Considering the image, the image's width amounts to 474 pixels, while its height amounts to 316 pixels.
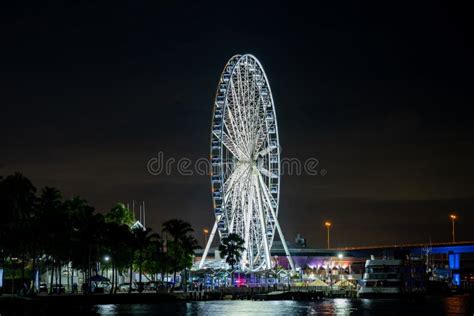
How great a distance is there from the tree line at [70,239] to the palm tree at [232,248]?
21.9 feet

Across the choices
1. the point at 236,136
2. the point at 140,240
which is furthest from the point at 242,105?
the point at 140,240

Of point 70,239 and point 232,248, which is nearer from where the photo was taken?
point 70,239

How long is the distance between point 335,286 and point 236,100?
190 feet

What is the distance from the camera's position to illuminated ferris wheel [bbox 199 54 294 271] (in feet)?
400

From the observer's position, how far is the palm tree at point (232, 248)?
13436 centimetres

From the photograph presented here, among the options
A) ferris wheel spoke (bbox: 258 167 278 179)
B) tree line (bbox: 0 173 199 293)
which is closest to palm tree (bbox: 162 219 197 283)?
tree line (bbox: 0 173 199 293)

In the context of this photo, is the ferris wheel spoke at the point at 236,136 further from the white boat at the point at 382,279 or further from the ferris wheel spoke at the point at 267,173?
the white boat at the point at 382,279

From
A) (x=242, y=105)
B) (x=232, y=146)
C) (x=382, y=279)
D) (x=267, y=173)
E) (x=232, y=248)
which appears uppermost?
(x=242, y=105)

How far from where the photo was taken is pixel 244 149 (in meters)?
122

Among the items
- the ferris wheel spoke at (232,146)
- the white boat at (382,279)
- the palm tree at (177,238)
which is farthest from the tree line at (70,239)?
the white boat at (382,279)

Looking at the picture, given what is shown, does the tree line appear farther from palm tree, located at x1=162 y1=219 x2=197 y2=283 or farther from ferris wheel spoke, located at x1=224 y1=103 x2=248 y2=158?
ferris wheel spoke, located at x1=224 y1=103 x2=248 y2=158

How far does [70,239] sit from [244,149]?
93.3ft

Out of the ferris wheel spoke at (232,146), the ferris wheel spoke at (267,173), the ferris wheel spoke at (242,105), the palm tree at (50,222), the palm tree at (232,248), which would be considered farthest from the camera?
the palm tree at (232,248)

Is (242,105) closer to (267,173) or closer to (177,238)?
(267,173)
